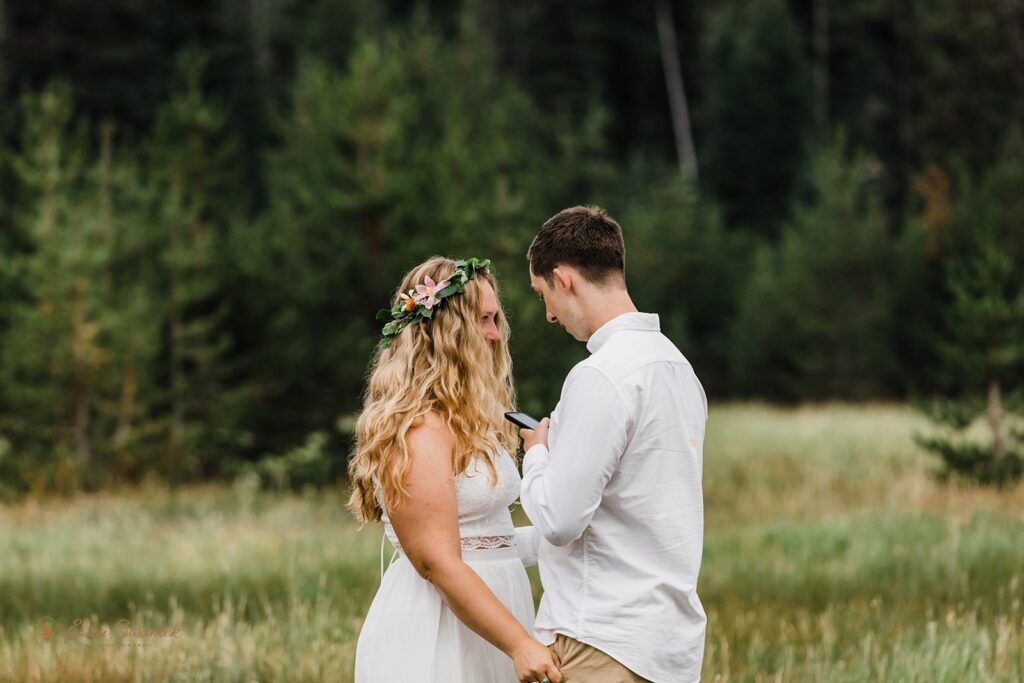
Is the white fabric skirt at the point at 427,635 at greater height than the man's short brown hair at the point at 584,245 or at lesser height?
lesser

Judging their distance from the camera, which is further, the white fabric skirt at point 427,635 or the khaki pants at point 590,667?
the white fabric skirt at point 427,635

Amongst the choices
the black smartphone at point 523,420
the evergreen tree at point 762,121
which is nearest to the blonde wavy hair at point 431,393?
the black smartphone at point 523,420

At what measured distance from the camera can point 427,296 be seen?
344 cm

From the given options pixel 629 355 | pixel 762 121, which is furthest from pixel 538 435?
pixel 762 121

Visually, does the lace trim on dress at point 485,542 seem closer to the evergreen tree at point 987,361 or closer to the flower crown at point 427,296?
the flower crown at point 427,296

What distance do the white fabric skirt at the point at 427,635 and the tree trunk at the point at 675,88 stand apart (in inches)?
1573

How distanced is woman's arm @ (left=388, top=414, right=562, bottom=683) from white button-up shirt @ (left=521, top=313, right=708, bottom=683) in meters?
0.20

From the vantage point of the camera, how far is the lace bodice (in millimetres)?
3385

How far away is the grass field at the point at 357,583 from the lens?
217 inches

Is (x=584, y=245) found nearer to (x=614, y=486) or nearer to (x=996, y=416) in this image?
(x=614, y=486)

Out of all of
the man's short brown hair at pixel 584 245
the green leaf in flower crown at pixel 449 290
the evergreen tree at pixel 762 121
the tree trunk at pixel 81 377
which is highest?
the evergreen tree at pixel 762 121

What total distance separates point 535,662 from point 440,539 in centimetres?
45

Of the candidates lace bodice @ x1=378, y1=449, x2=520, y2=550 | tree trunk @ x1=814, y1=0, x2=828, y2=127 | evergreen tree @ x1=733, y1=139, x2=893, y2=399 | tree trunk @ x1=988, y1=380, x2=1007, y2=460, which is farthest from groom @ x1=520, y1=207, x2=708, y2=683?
tree trunk @ x1=814, y1=0, x2=828, y2=127

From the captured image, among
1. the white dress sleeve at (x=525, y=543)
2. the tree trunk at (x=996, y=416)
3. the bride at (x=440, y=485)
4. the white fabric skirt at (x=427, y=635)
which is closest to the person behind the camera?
the bride at (x=440, y=485)
